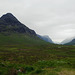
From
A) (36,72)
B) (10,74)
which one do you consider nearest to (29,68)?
(36,72)

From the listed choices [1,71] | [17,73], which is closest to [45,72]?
[17,73]

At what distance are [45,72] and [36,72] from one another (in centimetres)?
171

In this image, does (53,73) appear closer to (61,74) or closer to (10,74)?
(61,74)

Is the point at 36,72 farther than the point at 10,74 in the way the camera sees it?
Yes

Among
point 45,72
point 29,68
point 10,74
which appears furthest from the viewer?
point 29,68

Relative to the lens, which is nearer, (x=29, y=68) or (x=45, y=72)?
(x=45, y=72)

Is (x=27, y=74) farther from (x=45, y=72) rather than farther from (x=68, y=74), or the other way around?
(x=68, y=74)

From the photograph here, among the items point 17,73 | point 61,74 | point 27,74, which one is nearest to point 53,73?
point 61,74

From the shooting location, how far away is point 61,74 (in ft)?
71.2

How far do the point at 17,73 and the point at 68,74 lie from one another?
30.2ft

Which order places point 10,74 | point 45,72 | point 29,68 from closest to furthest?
point 10,74 → point 45,72 → point 29,68

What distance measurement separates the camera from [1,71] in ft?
74.8

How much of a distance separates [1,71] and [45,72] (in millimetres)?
8239

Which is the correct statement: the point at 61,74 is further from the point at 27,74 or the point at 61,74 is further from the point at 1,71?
the point at 1,71
